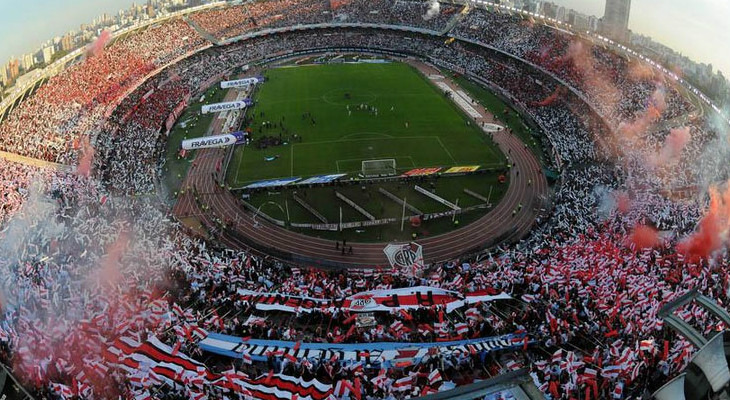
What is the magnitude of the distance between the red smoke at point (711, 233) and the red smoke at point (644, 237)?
121cm

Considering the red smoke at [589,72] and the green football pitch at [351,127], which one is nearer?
the green football pitch at [351,127]

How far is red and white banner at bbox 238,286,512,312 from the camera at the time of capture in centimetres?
2347

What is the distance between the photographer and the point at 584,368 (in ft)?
59.2

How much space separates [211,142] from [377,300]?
29750mm

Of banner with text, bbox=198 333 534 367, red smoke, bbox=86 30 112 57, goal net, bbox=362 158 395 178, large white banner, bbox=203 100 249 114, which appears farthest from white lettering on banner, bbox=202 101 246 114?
banner with text, bbox=198 333 534 367

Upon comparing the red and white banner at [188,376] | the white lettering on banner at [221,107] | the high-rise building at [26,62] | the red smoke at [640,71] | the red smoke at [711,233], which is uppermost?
the high-rise building at [26,62]

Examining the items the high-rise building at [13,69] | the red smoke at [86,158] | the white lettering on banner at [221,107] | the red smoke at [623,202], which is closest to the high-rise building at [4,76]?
the high-rise building at [13,69]

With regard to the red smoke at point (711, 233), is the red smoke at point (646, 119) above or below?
above

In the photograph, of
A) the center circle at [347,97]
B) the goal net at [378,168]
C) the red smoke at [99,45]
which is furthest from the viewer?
the center circle at [347,97]

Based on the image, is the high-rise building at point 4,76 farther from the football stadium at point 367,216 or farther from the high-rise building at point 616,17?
the high-rise building at point 616,17

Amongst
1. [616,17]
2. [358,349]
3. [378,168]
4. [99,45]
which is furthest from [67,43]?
[616,17]

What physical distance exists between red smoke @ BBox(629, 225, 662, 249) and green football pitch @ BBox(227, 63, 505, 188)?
17756mm

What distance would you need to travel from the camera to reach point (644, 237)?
94.4ft

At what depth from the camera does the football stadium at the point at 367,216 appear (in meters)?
18.6
